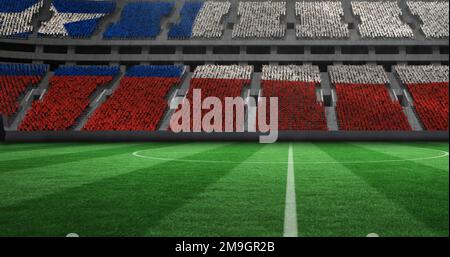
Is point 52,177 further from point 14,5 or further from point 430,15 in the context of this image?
point 430,15

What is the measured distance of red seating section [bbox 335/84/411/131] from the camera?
32.1 meters

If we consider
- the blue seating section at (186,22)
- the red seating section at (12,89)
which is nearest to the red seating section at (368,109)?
the blue seating section at (186,22)

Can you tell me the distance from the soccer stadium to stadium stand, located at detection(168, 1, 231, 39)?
0.69 feet

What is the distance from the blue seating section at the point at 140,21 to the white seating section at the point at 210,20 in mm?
3736

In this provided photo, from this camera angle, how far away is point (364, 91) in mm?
36906

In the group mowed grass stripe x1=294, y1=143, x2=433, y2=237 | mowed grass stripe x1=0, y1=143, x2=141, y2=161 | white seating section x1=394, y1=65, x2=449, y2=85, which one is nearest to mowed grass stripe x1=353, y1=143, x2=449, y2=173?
mowed grass stripe x1=294, y1=143, x2=433, y2=237

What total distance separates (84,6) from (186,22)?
1030 centimetres

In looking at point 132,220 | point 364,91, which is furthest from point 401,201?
point 364,91

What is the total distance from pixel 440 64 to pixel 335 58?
9.25m

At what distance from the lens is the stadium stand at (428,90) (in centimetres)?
3150

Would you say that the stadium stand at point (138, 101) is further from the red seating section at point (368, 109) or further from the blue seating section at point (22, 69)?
the red seating section at point (368, 109)

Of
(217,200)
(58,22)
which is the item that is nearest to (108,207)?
(217,200)

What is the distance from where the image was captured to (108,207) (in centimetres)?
705
